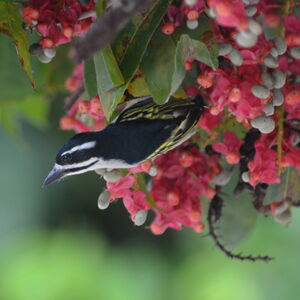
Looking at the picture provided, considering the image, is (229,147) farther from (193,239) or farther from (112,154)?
(193,239)

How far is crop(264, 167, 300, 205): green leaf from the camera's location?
117 centimetres

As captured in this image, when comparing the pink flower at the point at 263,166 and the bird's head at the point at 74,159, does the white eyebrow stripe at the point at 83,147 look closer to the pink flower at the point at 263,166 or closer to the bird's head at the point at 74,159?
the bird's head at the point at 74,159

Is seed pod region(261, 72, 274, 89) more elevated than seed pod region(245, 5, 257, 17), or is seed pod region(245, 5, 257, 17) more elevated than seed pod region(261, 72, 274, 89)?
seed pod region(245, 5, 257, 17)

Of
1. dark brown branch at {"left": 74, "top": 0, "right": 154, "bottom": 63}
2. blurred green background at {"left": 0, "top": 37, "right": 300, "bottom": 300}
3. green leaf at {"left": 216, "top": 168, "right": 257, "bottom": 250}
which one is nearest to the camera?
dark brown branch at {"left": 74, "top": 0, "right": 154, "bottom": 63}

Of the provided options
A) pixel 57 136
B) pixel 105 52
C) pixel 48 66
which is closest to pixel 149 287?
pixel 57 136

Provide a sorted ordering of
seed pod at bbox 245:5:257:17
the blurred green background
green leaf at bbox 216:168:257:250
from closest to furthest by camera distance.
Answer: seed pod at bbox 245:5:257:17
green leaf at bbox 216:168:257:250
the blurred green background

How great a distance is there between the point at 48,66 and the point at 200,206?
15.5 inches

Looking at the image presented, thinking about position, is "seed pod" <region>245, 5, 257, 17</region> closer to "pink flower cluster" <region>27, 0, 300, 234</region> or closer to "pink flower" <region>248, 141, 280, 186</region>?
"pink flower cluster" <region>27, 0, 300, 234</region>

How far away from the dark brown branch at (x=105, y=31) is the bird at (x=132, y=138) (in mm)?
361

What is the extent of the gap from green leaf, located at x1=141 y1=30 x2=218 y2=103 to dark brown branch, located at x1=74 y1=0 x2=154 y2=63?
0.22m

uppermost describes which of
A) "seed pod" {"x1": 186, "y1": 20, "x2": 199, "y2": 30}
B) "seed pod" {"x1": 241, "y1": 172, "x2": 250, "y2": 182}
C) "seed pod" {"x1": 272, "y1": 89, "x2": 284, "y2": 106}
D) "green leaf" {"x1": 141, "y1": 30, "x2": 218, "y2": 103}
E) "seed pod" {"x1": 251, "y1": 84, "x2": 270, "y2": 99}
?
"seed pod" {"x1": 186, "y1": 20, "x2": 199, "y2": 30}

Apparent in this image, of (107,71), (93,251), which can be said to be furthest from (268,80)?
(93,251)

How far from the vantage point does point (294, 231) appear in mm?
2754

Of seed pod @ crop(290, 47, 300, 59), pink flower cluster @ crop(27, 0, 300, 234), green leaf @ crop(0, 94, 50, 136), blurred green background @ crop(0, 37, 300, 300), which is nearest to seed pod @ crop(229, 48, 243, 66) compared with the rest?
pink flower cluster @ crop(27, 0, 300, 234)
